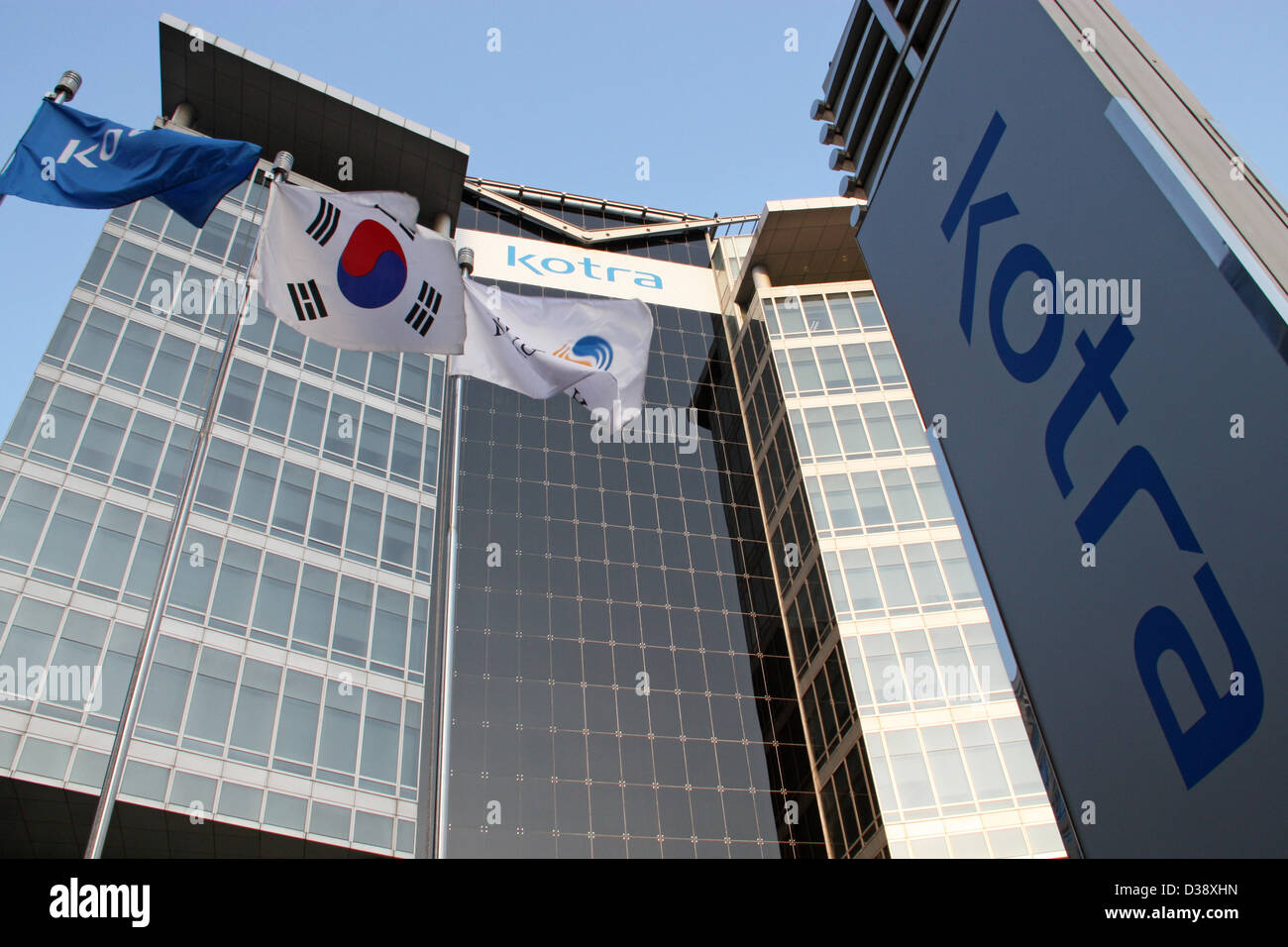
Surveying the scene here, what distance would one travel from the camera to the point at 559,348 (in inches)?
621

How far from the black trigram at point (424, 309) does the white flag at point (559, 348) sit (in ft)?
2.44

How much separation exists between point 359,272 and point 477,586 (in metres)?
24.5

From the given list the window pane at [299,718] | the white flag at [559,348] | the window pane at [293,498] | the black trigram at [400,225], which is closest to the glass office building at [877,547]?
the white flag at [559,348]

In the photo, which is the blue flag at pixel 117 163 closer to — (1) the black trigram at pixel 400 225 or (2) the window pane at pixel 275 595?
(1) the black trigram at pixel 400 225

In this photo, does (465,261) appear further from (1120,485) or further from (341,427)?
(341,427)

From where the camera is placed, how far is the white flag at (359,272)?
44.1 feet

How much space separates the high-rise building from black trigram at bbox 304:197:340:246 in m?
15.9

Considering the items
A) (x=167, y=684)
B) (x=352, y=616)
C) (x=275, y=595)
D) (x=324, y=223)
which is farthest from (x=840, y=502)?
(x=324, y=223)

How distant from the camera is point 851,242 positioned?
51.1m

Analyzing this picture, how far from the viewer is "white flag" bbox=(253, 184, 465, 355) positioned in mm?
13453

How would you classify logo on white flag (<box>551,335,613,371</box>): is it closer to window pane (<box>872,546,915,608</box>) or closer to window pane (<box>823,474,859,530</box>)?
window pane (<box>872,546,915,608</box>)

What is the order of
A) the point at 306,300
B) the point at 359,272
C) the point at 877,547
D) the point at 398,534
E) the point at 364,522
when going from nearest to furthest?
the point at 306,300
the point at 359,272
the point at 364,522
the point at 398,534
the point at 877,547

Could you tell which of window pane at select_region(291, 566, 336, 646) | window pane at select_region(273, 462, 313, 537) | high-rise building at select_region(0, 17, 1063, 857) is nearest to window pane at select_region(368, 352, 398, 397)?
high-rise building at select_region(0, 17, 1063, 857)

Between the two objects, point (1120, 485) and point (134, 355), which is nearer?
point (1120, 485)
